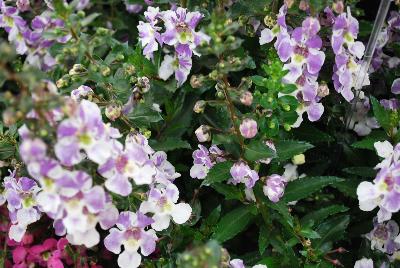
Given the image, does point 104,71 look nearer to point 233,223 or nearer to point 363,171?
point 233,223

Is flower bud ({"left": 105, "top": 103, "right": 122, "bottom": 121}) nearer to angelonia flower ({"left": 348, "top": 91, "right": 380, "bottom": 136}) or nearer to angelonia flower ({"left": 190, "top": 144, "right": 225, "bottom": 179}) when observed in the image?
angelonia flower ({"left": 190, "top": 144, "right": 225, "bottom": 179})

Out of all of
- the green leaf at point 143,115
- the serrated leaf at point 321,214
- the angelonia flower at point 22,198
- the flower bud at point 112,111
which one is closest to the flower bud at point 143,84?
A: the green leaf at point 143,115

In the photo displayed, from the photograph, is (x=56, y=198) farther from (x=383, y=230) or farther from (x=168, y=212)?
(x=383, y=230)

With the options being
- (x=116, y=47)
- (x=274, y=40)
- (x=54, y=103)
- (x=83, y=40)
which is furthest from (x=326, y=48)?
(x=54, y=103)

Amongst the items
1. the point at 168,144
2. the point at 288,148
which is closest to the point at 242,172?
the point at 288,148

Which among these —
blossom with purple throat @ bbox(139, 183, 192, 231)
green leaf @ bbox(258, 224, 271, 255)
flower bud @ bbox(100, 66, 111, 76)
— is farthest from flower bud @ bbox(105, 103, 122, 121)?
green leaf @ bbox(258, 224, 271, 255)

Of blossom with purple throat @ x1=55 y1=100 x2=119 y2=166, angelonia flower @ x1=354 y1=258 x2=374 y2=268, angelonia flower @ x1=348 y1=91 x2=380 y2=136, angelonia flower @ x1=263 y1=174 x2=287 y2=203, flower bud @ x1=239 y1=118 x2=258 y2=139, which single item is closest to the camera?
blossom with purple throat @ x1=55 y1=100 x2=119 y2=166

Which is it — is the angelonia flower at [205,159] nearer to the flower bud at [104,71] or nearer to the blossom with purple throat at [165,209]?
the blossom with purple throat at [165,209]
